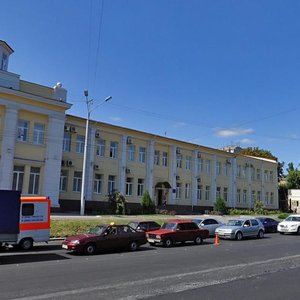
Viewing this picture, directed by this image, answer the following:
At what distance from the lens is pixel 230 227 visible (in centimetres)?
2575

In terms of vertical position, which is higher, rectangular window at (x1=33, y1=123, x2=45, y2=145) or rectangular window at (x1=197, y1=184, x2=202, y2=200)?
rectangular window at (x1=33, y1=123, x2=45, y2=145)

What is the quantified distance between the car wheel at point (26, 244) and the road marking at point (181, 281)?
31.4ft

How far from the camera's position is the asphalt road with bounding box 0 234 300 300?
9297mm

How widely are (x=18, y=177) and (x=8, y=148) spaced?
2855mm

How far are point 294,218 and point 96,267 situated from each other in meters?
22.8

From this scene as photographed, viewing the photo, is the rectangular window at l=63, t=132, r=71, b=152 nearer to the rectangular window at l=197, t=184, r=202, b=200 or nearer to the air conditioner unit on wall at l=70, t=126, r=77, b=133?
the air conditioner unit on wall at l=70, t=126, r=77, b=133

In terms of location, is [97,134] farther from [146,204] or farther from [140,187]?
[146,204]

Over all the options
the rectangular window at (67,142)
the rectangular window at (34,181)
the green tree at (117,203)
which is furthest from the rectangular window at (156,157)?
the rectangular window at (34,181)

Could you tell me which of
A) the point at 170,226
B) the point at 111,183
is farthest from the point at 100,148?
the point at 170,226

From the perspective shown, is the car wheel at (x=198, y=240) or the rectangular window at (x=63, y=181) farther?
the rectangular window at (x=63, y=181)

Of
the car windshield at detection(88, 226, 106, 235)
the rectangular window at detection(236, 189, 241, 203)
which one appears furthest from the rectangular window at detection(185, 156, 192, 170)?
the car windshield at detection(88, 226, 106, 235)

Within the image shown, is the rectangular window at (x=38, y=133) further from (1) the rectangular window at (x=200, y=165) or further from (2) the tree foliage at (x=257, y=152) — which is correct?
(2) the tree foliage at (x=257, y=152)

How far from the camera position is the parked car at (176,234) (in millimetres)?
21094

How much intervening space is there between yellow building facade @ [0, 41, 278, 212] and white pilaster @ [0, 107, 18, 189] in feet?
0.26
